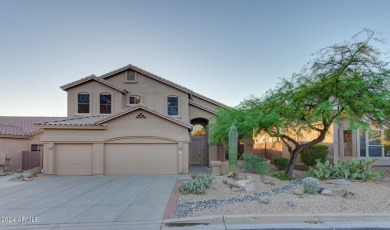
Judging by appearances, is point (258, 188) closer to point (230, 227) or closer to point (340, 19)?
point (230, 227)

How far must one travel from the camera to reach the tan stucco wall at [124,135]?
47.9ft

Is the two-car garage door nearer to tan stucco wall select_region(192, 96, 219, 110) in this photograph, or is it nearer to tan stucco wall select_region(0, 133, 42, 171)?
tan stucco wall select_region(0, 133, 42, 171)

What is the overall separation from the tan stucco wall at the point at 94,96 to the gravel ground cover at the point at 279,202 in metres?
11.9

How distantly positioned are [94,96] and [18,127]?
379 inches

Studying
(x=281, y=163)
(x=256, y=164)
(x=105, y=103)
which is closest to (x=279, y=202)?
(x=256, y=164)

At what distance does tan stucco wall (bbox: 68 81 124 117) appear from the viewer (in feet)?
59.0

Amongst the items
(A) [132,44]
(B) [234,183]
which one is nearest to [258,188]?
(B) [234,183]

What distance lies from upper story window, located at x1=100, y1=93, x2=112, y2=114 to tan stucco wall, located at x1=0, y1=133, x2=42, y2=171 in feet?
26.3

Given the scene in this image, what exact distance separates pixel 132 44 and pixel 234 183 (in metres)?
12.7

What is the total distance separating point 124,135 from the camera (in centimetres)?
1488

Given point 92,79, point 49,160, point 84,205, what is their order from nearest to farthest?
point 84,205
point 49,160
point 92,79

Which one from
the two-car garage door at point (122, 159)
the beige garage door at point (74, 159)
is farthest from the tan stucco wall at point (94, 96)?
the two-car garage door at point (122, 159)

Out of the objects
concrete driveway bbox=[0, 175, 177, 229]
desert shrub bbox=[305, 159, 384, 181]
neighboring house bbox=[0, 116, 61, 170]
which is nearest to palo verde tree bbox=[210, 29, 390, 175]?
desert shrub bbox=[305, 159, 384, 181]

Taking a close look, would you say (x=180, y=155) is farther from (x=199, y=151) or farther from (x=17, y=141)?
(x=17, y=141)
